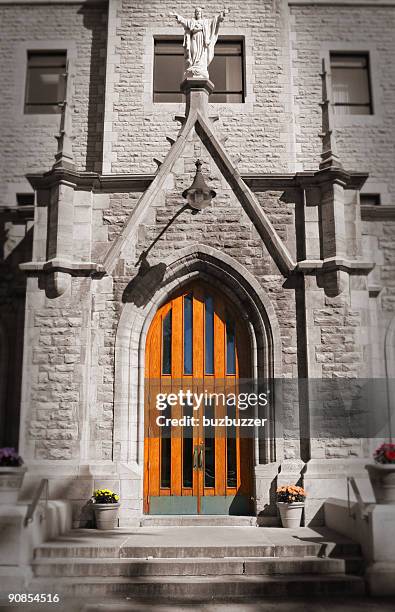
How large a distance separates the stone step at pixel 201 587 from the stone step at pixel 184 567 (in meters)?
0.13

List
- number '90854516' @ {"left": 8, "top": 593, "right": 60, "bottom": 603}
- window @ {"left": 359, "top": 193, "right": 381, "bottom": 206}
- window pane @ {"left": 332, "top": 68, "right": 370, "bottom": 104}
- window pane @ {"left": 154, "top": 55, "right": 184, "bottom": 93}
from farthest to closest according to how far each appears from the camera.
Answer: window pane @ {"left": 332, "top": 68, "right": 370, "bottom": 104} → window pane @ {"left": 154, "top": 55, "right": 184, "bottom": 93} → window @ {"left": 359, "top": 193, "right": 381, "bottom": 206} → number '90854516' @ {"left": 8, "top": 593, "right": 60, "bottom": 603}

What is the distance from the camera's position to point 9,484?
22.8 feet

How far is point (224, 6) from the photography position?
13.9m

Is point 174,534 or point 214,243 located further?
point 214,243

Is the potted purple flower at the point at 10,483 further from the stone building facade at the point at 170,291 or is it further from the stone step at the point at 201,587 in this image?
the stone building facade at the point at 170,291

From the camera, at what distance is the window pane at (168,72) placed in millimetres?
13430

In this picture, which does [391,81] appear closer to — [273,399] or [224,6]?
[224,6]

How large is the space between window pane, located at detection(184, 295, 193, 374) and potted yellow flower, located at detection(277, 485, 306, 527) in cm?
237

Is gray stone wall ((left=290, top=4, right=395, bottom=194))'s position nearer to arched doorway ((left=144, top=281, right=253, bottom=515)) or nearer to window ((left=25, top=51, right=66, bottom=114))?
arched doorway ((left=144, top=281, right=253, bottom=515))

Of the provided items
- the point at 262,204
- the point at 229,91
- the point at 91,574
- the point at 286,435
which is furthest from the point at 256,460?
the point at 229,91

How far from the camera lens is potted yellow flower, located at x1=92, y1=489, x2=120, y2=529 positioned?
8367 mm

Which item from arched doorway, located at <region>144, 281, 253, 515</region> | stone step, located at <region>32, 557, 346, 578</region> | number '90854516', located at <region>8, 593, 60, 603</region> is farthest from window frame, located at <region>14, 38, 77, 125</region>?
number '90854516', located at <region>8, 593, 60, 603</region>

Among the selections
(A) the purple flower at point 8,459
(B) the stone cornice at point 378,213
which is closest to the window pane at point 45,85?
(B) the stone cornice at point 378,213

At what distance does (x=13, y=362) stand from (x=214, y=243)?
160 inches
